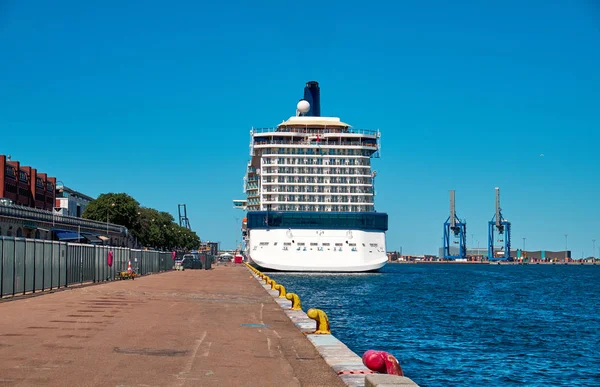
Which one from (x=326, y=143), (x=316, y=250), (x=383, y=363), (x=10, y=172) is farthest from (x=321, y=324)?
(x=10, y=172)

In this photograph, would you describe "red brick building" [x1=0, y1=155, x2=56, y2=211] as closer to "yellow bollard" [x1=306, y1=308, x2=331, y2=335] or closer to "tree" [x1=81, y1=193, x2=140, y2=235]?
"tree" [x1=81, y1=193, x2=140, y2=235]

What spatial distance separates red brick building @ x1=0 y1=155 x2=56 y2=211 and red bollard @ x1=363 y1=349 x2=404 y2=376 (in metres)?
108

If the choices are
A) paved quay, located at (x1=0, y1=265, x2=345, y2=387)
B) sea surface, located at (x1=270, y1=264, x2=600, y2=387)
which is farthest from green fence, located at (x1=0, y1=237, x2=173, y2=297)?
sea surface, located at (x1=270, y1=264, x2=600, y2=387)

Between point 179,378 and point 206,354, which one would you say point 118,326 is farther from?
point 179,378

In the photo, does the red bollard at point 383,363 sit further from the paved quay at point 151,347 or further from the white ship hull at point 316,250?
the white ship hull at point 316,250

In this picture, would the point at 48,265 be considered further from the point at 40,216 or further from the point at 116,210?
the point at 116,210

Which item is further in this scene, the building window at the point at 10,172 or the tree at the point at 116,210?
the tree at the point at 116,210

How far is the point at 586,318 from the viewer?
39.0 metres

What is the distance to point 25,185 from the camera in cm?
12238

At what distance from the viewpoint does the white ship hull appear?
8075 centimetres

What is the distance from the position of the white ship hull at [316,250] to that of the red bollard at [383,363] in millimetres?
69516

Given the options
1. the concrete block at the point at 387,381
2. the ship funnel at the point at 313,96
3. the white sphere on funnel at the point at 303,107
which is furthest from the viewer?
the ship funnel at the point at 313,96

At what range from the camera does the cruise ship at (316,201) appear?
268ft

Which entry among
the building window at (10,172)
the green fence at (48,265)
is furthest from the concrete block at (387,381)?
the building window at (10,172)
